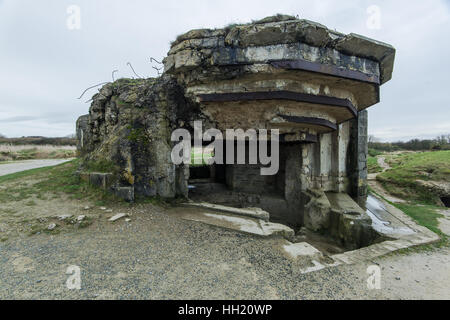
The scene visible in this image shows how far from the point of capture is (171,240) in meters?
3.18

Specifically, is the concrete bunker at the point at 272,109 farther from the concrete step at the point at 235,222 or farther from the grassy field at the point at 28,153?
the grassy field at the point at 28,153

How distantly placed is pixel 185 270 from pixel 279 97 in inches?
129

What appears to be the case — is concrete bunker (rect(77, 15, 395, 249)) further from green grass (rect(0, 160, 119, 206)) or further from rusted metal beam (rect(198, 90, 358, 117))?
green grass (rect(0, 160, 119, 206))

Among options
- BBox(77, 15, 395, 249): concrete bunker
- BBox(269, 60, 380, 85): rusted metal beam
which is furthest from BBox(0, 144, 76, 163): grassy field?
BBox(269, 60, 380, 85): rusted metal beam

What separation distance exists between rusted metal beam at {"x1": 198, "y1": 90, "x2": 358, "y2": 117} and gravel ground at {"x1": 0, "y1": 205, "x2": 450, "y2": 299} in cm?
266

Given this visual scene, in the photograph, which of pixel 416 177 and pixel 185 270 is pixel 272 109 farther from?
pixel 416 177

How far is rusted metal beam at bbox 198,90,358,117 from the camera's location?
3.76 meters

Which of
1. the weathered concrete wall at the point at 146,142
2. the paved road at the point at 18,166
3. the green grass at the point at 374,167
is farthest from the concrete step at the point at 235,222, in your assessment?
the green grass at the point at 374,167

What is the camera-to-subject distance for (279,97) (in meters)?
3.75

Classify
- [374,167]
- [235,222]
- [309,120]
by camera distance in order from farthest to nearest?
[374,167], [309,120], [235,222]

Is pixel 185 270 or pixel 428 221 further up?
pixel 185 270

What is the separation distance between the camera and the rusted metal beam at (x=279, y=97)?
12.3 ft

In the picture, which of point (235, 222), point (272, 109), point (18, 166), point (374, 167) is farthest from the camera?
point (374, 167)

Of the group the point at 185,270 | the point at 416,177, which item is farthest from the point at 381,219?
the point at 416,177
